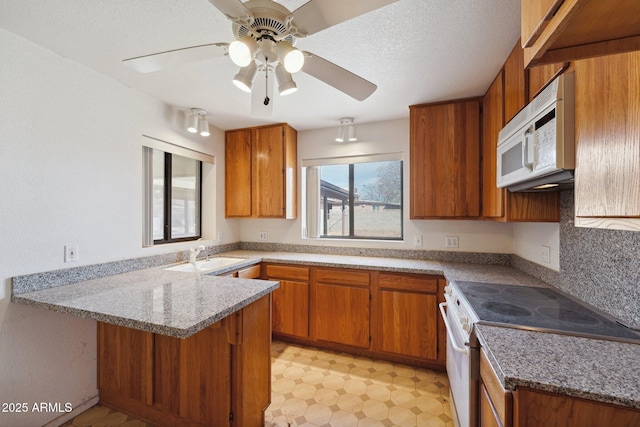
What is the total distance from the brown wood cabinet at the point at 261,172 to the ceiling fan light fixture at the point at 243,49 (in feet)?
6.09

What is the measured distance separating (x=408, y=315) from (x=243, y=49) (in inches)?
86.3

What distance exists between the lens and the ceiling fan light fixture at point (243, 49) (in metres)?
0.94

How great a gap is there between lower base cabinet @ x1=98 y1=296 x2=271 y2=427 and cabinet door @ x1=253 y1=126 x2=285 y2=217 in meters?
1.44

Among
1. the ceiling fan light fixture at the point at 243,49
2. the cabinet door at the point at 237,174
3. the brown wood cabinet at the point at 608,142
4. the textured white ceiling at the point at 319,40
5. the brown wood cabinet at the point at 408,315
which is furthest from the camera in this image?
the cabinet door at the point at 237,174

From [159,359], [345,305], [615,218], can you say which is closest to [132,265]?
[159,359]

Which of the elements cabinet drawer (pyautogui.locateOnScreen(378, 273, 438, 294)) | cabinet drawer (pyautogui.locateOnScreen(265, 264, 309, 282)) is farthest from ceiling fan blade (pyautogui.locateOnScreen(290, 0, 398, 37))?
cabinet drawer (pyautogui.locateOnScreen(265, 264, 309, 282))

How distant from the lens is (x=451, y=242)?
250 cm

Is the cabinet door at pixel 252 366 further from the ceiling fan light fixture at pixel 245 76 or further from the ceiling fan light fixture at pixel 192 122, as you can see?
the ceiling fan light fixture at pixel 192 122

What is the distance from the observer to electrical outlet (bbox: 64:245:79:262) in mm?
1654

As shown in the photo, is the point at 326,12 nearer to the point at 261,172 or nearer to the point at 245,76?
the point at 245,76

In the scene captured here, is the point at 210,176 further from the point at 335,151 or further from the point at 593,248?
the point at 593,248

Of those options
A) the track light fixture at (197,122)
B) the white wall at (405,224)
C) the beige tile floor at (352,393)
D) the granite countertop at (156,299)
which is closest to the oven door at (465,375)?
the beige tile floor at (352,393)

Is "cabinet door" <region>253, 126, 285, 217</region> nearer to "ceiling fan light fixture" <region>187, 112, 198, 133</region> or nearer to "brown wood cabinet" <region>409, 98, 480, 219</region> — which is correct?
"ceiling fan light fixture" <region>187, 112, 198, 133</region>

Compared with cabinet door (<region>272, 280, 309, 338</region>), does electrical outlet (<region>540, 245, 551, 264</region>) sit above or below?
above
